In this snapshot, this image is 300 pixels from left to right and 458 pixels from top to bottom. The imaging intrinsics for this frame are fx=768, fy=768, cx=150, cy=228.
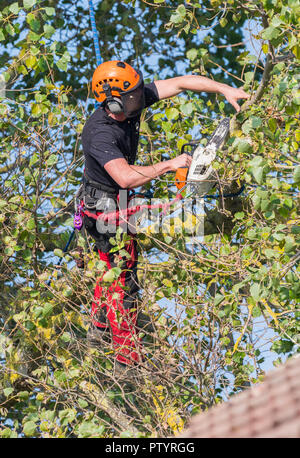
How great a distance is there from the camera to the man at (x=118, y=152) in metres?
5.29

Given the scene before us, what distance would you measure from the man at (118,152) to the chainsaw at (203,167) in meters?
0.10

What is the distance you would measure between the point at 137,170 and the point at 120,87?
0.69 m

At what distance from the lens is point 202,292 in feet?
17.3

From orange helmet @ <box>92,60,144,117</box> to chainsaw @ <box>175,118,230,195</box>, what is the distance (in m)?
0.62

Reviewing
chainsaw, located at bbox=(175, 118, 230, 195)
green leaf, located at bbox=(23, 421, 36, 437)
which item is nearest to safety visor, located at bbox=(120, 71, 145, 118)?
chainsaw, located at bbox=(175, 118, 230, 195)

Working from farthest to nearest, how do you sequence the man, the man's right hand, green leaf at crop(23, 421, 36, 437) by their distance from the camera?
the man < the man's right hand < green leaf at crop(23, 421, 36, 437)

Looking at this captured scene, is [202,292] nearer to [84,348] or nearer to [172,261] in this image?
[172,261]

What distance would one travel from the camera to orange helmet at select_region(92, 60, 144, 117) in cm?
554

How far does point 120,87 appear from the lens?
18.2ft

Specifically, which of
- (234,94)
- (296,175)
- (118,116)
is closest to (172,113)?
(118,116)

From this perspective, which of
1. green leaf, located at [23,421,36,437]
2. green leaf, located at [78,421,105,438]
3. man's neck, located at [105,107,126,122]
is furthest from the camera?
man's neck, located at [105,107,126,122]

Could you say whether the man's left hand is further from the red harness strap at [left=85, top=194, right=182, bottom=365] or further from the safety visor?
the red harness strap at [left=85, top=194, right=182, bottom=365]

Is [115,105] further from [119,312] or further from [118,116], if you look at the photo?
[119,312]

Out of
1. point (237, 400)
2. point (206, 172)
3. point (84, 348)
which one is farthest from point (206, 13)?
point (237, 400)
